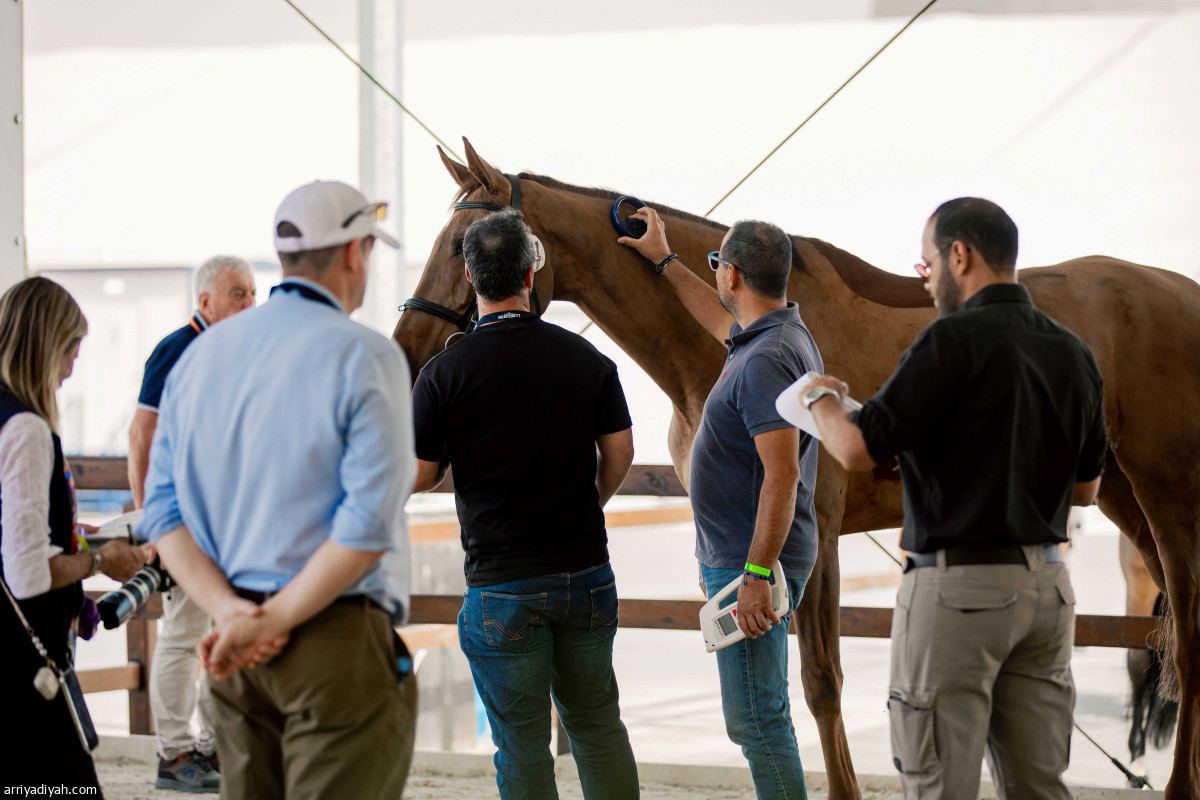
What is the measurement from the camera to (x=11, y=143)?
3.37m

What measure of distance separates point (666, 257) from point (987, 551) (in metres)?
1.27

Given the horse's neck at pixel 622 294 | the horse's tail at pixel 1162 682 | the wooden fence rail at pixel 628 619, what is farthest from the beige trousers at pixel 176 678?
the horse's tail at pixel 1162 682

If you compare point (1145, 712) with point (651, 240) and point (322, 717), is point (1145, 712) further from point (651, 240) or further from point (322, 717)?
point (322, 717)

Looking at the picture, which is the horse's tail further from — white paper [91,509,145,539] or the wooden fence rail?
white paper [91,509,145,539]

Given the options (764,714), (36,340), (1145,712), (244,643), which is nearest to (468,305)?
(36,340)

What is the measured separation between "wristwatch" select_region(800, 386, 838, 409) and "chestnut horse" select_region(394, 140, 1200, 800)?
38.4 inches

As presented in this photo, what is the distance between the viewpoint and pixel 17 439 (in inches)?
60.8

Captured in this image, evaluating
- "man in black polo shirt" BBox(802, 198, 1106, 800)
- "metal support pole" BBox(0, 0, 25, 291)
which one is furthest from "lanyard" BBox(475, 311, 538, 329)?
"metal support pole" BBox(0, 0, 25, 291)

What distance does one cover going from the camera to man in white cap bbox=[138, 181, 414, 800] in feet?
3.59

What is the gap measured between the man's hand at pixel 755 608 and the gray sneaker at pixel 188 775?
6.76ft

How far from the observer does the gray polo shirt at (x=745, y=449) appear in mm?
1764

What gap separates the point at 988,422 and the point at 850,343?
1245 mm

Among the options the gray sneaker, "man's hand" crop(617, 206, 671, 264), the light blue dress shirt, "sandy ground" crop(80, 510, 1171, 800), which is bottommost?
"sandy ground" crop(80, 510, 1171, 800)

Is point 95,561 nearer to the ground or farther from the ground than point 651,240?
nearer to the ground
